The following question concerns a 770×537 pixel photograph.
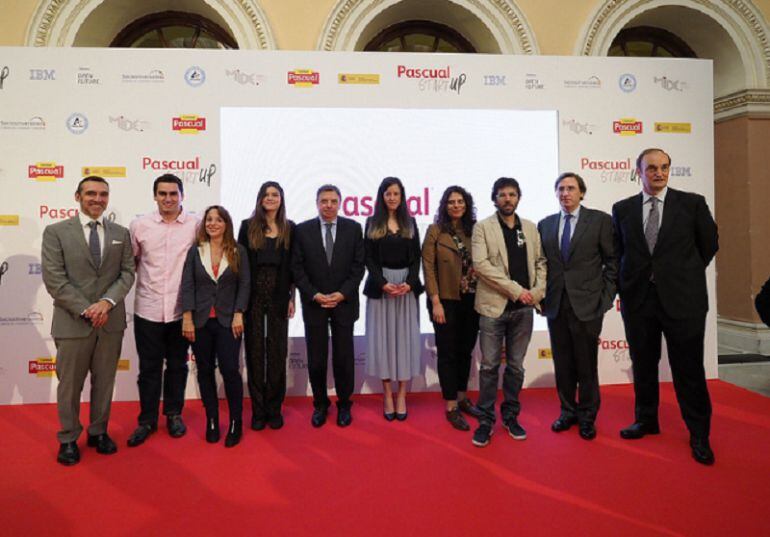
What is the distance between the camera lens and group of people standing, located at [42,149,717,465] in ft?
8.25

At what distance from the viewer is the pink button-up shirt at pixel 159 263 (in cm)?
279

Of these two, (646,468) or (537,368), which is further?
(537,368)

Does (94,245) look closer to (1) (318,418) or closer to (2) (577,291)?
(1) (318,418)

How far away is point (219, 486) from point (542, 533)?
5.14 feet

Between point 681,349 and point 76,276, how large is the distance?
350 centimetres

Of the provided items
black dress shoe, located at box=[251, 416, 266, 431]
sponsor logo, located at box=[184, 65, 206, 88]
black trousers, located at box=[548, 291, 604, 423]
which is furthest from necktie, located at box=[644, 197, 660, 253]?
sponsor logo, located at box=[184, 65, 206, 88]

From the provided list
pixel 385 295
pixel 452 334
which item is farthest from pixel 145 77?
pixel 452 334

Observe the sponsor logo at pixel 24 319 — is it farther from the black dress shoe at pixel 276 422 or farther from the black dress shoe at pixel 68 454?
the black dress shoe at pixel 276 422

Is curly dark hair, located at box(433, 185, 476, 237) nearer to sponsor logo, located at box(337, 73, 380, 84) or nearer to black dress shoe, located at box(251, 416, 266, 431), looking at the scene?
sponsor logo, located at box(337, 73, 380, 84)

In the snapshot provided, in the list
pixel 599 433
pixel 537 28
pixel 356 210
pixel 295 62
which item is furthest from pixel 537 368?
pixel 537 28

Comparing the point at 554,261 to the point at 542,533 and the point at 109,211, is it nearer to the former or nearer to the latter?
the point at 542,533

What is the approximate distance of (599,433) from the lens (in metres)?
2.84

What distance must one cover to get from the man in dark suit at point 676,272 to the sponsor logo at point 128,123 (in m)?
3.70

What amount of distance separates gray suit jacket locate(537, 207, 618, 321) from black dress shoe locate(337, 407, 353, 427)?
159 cm
